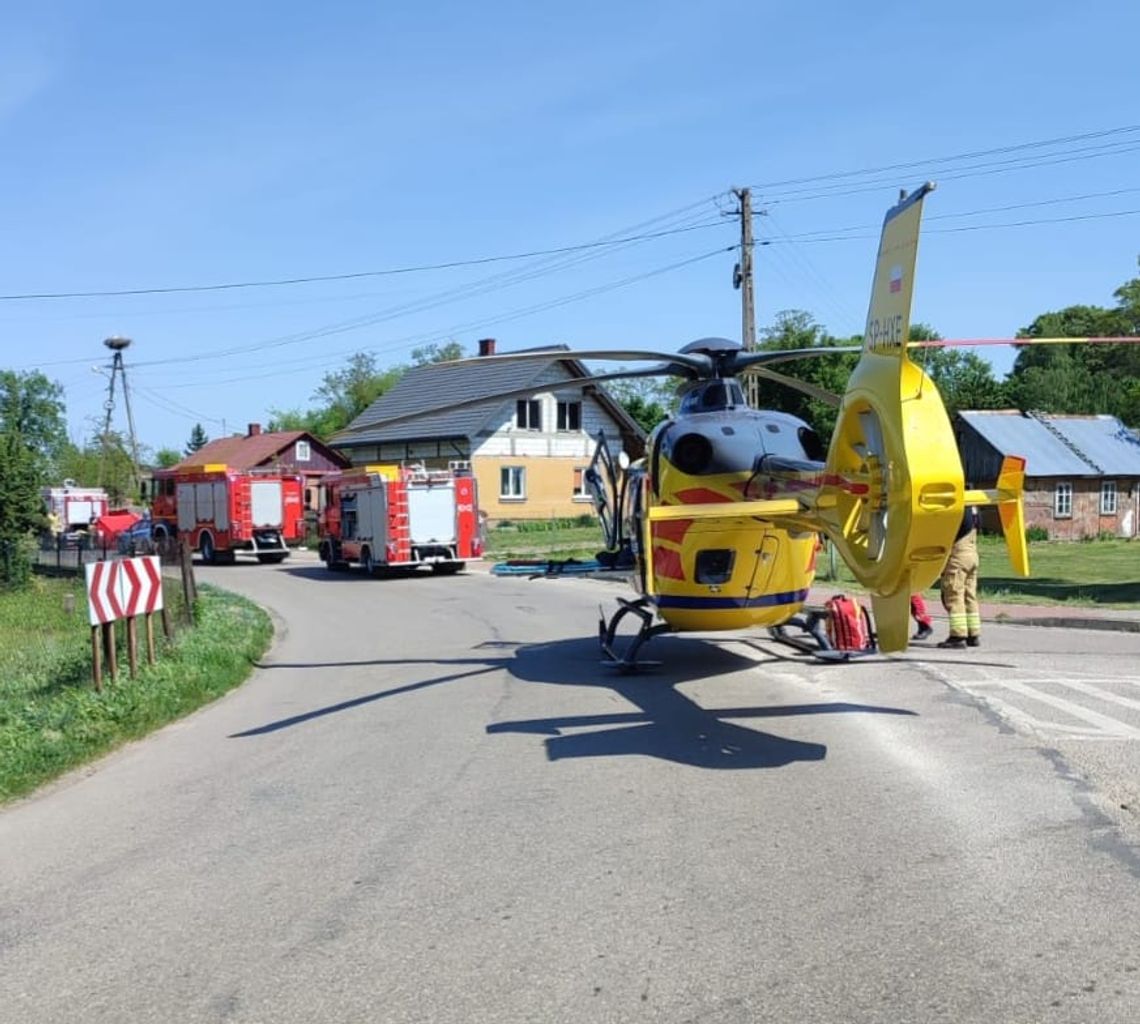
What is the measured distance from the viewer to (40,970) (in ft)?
17.0

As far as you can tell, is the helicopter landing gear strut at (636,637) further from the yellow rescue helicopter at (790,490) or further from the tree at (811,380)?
the tree at (811,380)

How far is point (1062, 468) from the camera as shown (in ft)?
147

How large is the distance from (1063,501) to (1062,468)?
126cm

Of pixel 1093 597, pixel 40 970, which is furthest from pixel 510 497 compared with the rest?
pixel 40 970

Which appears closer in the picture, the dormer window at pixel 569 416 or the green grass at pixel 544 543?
the green grass at pixel 544 543

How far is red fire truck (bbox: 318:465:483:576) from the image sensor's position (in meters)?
30.5

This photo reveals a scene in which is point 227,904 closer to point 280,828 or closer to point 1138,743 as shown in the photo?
point 280,828

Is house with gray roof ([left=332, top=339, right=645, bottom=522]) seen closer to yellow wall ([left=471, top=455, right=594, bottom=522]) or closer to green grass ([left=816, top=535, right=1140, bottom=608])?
yellow wall ([left=471, top=455, right=594, bottom=522])

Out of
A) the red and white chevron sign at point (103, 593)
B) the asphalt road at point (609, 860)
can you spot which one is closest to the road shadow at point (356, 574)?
the red and white chevron sign at point (103, 593)

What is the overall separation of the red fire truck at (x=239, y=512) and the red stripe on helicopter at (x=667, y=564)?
28.0 metres

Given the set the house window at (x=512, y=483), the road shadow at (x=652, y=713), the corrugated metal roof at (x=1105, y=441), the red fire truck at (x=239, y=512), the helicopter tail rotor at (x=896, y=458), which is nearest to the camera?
the helicopter tail rotor at (x=896, y=458)

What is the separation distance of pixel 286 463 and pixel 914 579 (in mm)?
61985

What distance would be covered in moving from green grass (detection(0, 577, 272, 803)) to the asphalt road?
402 millimetres

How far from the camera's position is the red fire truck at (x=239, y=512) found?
38250 millimetres
